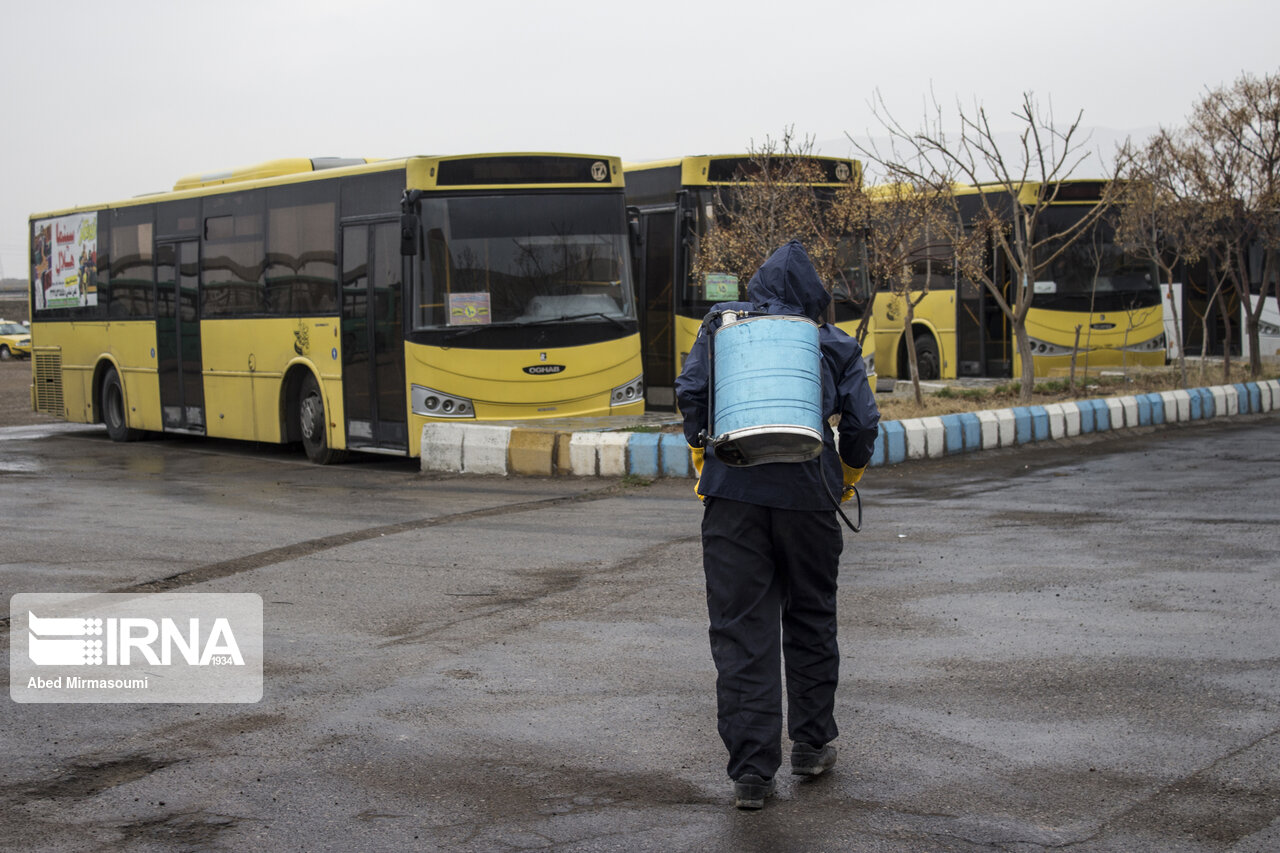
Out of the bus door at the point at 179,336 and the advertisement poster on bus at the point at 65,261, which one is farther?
the advertisement poster on bus at the point at 65,261

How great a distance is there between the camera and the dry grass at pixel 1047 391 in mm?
A: 17484

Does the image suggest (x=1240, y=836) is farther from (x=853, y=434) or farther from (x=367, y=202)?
(x=367, y=202)

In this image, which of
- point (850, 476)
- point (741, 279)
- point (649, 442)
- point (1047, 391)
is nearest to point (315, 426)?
point (649, 442)

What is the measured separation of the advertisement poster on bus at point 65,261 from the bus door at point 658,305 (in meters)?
7.80

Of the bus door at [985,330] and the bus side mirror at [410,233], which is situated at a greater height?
the bus side mirror at [410,233]

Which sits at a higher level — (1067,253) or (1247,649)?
(1067,253)

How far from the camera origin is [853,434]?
16.0ft

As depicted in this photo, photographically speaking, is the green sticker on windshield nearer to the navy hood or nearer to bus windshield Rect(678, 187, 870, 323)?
bus windshield Rect(678, 187, 870, 323)

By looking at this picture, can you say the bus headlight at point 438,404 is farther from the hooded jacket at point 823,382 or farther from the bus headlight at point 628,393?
the hooded jacket at point 823,382

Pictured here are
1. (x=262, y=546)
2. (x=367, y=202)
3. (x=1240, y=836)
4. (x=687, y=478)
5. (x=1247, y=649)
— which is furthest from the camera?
(x=367, y=202)

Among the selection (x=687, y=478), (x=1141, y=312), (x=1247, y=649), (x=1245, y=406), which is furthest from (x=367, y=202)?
(x=1141, y=312)

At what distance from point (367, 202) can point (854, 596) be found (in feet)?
28.6

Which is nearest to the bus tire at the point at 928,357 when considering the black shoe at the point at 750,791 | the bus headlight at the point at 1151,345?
the bus headlight at the point at 1151,345

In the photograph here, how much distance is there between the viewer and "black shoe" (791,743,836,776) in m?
4.86
